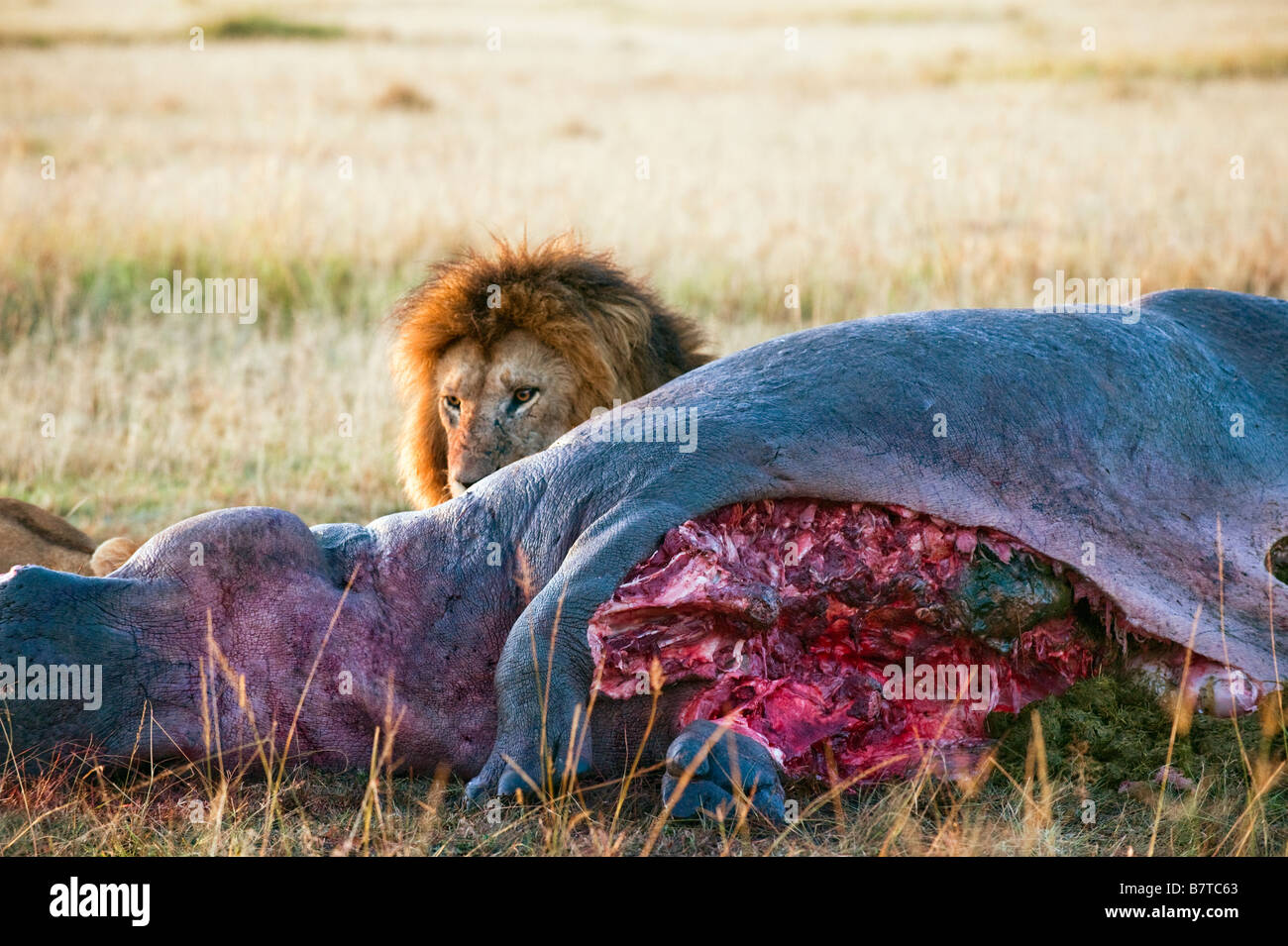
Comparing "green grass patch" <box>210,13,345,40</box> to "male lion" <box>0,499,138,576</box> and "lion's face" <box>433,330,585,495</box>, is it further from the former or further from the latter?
"male lion" <box>0,499,138,576</box>

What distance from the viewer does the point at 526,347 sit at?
6527mm

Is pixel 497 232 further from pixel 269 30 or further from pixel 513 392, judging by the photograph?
pixel 269 30

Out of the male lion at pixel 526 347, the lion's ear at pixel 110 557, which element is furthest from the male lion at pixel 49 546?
the male lion at pixel 526 347

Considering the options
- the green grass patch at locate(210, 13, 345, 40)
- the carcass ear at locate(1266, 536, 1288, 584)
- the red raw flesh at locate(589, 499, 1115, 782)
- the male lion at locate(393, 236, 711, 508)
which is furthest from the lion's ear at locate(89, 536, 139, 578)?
the green grass patch at locate(210, 13, 345, 40)

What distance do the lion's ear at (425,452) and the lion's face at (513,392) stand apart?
12.2 inches

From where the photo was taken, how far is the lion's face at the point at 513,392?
6410mm

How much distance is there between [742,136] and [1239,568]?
1619 cm

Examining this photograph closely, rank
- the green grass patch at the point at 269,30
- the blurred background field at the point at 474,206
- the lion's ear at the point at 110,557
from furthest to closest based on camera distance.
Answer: the green grass patch at the point at 269,30, the blurred background field at the point at 474,206, the lion's ear at the point at 110,557

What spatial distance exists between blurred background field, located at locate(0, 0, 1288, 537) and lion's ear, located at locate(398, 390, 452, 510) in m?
1.10

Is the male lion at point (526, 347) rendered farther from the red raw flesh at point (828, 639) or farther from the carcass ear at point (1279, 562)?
the carcass ear at point (1279, 562)

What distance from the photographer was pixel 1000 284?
39.7 feet

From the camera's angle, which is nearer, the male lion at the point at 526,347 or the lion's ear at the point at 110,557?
the lion's ear at the point at 110,557

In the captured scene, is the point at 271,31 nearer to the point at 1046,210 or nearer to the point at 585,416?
the point at 1046,210

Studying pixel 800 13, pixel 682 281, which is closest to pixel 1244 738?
pixel 682 281
